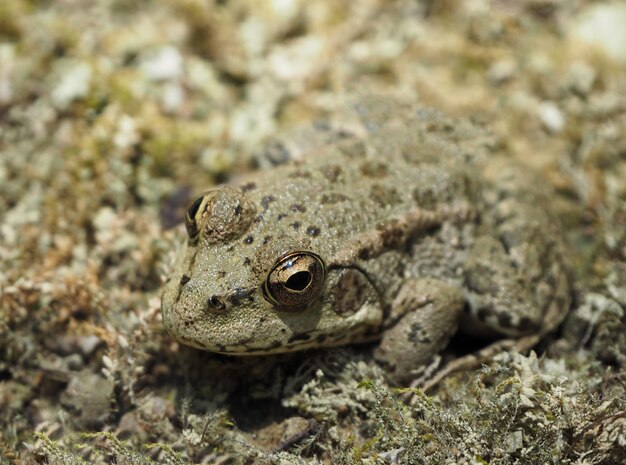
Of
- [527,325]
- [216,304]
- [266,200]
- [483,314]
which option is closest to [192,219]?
[266,200]

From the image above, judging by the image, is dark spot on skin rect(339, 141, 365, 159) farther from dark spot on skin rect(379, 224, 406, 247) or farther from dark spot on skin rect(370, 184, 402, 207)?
dark spot on skin rect(379, 224, 406, 247)

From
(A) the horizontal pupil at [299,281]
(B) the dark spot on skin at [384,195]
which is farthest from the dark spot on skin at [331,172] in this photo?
(A) the horizontal pupil at [299,281]

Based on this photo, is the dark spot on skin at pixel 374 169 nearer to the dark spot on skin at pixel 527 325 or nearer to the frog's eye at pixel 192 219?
the frog's eye at pixel 192 219

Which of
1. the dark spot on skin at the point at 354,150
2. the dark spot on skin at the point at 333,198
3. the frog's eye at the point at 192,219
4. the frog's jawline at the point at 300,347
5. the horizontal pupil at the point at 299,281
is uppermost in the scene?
the dark spot on skin at the point at 354,150

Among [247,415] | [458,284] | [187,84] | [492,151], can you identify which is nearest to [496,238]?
[458,284]

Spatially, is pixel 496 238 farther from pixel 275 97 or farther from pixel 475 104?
pixel 275 97

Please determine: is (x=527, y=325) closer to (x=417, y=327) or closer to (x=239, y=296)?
(x=417, y=327)

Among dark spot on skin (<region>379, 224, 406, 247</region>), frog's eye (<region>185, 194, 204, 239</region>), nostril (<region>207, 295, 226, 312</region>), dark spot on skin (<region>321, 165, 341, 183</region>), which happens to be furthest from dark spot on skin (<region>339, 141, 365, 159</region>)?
nostril (<region>207, 295, 226, 312</region>)
